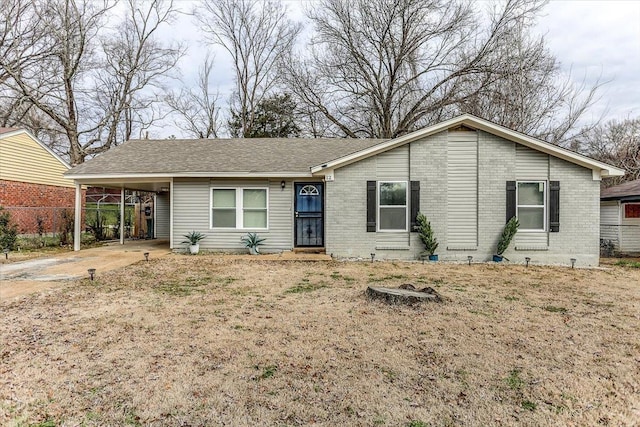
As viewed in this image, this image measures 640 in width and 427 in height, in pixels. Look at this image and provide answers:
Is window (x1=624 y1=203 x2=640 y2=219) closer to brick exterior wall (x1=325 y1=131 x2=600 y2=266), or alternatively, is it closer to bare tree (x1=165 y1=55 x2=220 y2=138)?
brick exterior wall (x1=325 y1=131 x2=600 y2=266)

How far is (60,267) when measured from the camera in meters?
8.74

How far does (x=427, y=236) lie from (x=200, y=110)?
850 inches

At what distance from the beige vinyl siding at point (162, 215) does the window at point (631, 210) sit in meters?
17.8

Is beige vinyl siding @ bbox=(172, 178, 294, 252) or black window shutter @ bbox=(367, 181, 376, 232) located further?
beige vinyl siding @ bbox=(172, 178, 294, 252)

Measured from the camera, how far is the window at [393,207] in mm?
10367

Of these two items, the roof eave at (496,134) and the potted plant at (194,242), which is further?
the potted plant at (194,242)

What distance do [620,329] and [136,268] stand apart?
895 cm

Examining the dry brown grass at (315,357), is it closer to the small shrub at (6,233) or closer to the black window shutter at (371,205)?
the black window shutter at (371,205)

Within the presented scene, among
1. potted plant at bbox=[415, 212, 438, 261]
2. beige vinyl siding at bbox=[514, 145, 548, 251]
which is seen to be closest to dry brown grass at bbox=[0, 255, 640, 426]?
potted plant at bbox=[415, 212, 438, 261]

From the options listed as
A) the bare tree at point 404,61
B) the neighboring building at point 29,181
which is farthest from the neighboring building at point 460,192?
the bare tree at point 404,61

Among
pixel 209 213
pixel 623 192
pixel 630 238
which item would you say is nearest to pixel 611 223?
pixel 630 238

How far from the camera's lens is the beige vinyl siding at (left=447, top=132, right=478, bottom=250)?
10195 millimetres

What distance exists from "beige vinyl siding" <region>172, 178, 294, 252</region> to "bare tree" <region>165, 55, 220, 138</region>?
52.3ft

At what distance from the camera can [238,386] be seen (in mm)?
3121
